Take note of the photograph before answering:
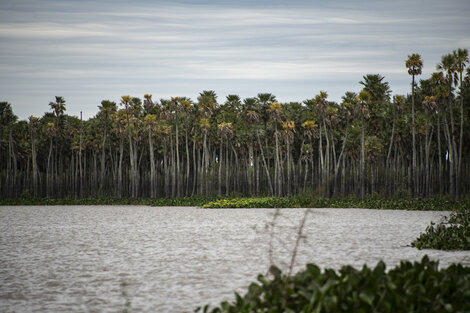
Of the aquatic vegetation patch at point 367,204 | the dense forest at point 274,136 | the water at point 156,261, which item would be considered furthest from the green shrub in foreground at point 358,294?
the dense forest at point 274,136

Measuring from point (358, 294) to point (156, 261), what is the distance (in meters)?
7.36

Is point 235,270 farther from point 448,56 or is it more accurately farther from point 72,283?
point 448,56

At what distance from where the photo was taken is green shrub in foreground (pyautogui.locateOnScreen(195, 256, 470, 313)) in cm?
453

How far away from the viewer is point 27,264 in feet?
36.8

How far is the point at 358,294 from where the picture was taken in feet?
15.5

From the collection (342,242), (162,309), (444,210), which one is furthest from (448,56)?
(162,309)

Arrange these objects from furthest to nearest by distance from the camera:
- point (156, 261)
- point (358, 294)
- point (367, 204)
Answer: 1. point (367, 204)
2. point (156, 261)
3. point (358, 294)

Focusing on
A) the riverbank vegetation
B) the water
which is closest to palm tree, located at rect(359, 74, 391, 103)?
Result: the riverbank vegetation

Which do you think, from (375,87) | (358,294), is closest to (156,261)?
(358,294)

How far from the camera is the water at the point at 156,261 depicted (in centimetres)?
769

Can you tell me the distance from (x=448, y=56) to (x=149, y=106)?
33800 millimetres

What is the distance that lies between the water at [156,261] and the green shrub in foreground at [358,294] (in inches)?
13.5

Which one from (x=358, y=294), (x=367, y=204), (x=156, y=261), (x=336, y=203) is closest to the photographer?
(x=358, y=294)

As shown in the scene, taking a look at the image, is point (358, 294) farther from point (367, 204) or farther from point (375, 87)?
point (375, 87)
